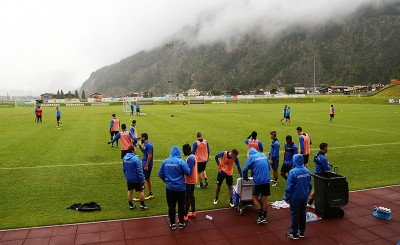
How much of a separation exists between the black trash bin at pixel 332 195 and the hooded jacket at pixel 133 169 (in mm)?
4789

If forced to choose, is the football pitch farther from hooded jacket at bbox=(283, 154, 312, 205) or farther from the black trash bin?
hooded jacket at bbox=(283, 154, 312, 205)

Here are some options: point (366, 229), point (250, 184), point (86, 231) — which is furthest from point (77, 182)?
point (366, 229)

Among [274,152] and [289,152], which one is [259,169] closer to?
[289,152]

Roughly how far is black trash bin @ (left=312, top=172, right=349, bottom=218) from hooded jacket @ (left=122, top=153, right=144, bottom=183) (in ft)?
15.7

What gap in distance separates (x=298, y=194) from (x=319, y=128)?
68.8 feet

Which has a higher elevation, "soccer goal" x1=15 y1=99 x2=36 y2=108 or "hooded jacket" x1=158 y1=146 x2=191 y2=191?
"soccer goal" x1=15 y1=99 x2=36 y2=108

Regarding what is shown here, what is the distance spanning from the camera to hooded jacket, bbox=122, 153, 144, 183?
28.8 feet

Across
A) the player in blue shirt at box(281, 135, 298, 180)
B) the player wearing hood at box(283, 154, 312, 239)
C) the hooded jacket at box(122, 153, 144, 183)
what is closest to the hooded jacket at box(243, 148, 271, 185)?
the player wearing hood at box(283, 154, 312, 239)

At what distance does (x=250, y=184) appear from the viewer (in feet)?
29.1

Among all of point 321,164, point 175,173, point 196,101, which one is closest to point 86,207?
point 175,173

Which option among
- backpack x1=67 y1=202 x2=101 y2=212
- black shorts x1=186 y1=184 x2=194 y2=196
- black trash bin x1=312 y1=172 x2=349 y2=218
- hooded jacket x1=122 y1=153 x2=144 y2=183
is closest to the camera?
black trash bin x1=312 y1=172 x2=349 y2=218

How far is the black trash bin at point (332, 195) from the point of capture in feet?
27.2

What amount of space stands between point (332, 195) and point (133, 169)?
532 centimetres

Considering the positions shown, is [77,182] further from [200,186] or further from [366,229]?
[366,229]
